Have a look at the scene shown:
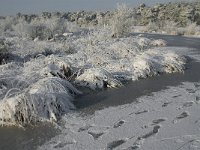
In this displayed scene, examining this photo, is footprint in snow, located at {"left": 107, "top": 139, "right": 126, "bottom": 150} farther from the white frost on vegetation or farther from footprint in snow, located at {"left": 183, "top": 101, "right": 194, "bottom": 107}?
footprint in snow, located at {"left": 183, "top": 101, "right": 194, "bottom": 107}

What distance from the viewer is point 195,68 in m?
13.2

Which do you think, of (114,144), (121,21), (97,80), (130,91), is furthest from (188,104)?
(121,21)

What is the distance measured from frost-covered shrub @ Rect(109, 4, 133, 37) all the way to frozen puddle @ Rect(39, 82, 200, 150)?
15291 millimetres

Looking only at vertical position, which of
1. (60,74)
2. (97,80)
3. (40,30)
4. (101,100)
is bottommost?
(101,100)

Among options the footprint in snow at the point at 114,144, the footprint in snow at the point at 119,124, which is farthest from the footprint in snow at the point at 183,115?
the footprint in snow at the point at 114,144

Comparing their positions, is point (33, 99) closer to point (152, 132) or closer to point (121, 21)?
point (152, 132)

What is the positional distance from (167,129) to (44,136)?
7.80 ft

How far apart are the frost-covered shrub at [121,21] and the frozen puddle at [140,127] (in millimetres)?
15291

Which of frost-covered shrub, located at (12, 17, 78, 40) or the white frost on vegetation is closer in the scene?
the white frost on vegetation

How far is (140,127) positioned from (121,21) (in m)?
17.9

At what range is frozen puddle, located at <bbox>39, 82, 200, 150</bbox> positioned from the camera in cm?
636

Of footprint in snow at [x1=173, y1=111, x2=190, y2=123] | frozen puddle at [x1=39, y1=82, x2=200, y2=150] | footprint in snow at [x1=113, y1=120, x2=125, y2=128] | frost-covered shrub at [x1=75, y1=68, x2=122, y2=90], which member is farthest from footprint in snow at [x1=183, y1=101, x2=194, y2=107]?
frost-covered shrub at [x1=75, y1=68, x2=122, y2=90]

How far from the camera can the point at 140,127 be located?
7172 mm

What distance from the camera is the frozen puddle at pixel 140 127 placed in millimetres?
6355
